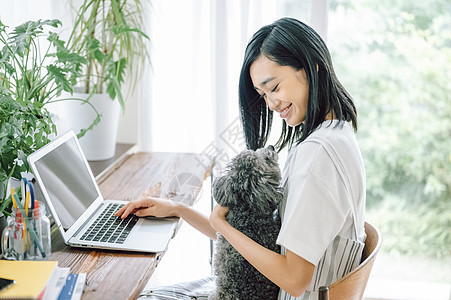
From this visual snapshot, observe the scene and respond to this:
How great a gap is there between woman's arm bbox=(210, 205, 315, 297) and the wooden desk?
23cm

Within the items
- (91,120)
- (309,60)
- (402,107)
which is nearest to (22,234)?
(309,60)

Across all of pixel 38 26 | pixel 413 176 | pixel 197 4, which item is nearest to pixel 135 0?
pixel 197 4

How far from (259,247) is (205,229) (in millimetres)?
413

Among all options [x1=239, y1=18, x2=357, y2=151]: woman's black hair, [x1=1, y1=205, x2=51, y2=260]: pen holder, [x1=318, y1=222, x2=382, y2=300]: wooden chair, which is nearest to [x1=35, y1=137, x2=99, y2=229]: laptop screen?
[x1=1, y1=205, x2=51, y2=260]: pen holder

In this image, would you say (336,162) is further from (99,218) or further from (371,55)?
(371,55)

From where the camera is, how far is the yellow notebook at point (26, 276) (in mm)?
873

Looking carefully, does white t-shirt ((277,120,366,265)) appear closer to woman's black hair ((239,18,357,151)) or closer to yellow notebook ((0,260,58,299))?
woman's black hair ((239,18,357,151))

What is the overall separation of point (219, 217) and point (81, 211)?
45 cm

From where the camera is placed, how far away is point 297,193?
103cm

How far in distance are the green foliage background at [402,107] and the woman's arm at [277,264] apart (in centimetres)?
157

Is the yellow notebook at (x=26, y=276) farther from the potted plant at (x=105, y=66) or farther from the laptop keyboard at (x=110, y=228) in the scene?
the potted plant at (x=105, y=66)

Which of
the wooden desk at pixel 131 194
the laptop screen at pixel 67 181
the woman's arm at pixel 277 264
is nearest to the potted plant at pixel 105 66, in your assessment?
the wooden desk at pixel 131 194

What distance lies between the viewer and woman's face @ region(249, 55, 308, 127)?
3.84 feet

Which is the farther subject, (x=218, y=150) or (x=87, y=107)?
(x=218, y=150)
